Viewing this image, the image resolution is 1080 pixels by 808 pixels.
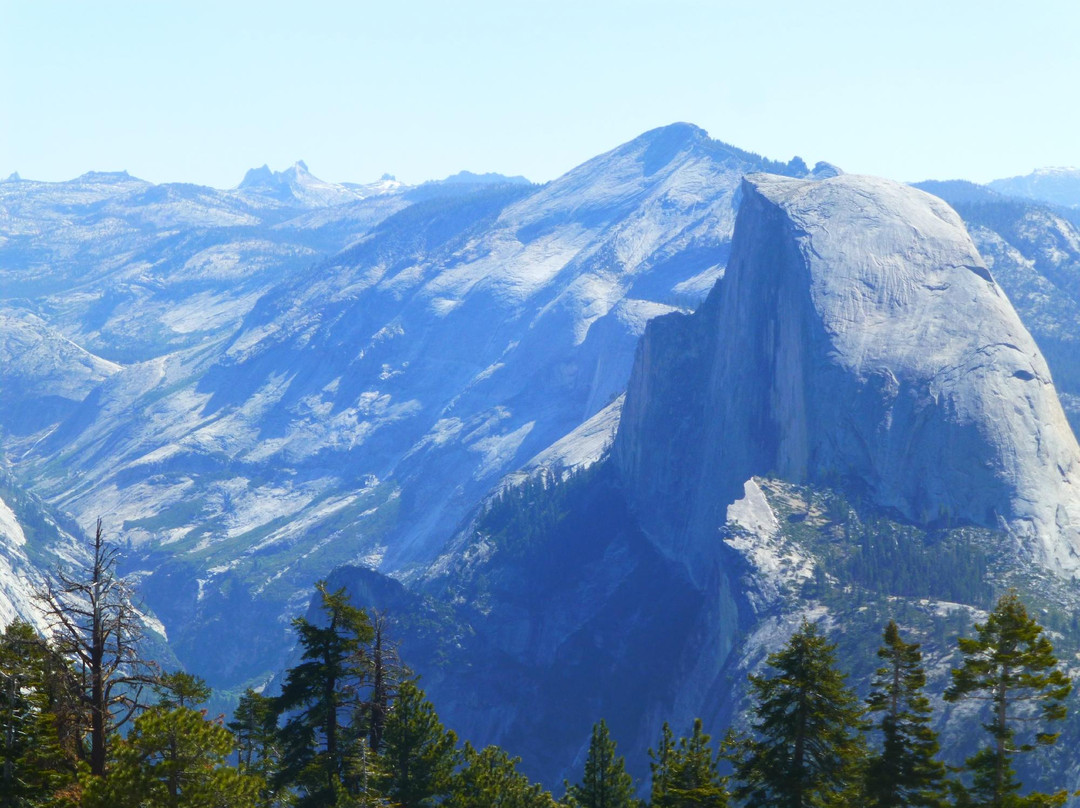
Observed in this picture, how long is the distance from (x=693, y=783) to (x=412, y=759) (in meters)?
12.5

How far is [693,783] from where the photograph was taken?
4994 cm

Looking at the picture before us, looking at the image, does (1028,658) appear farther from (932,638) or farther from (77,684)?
(932,638)

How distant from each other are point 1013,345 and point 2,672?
184325 millimetres

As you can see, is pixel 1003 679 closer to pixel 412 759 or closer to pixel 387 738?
pixel 412 759

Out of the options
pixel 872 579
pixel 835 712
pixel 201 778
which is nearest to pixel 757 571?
pixel 872 579

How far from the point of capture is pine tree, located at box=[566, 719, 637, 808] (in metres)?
60.7

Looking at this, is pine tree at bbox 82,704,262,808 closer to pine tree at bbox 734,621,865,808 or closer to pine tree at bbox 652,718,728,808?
pine tree at bbox 652,718,728,808

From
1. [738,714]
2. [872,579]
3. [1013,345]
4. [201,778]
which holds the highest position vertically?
[1013,345]

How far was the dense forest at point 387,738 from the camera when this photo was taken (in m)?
38.2

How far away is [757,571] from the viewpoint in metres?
171

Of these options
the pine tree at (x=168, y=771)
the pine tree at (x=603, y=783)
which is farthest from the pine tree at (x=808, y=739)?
the pine tree at (x=168, y=771)

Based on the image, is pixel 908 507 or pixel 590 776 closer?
pixel 590 776

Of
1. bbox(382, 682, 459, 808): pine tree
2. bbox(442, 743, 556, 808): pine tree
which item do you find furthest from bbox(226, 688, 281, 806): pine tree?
bbox(442, 743, 556, 808): pine tree

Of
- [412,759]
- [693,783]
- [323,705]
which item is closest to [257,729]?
[412,759]
